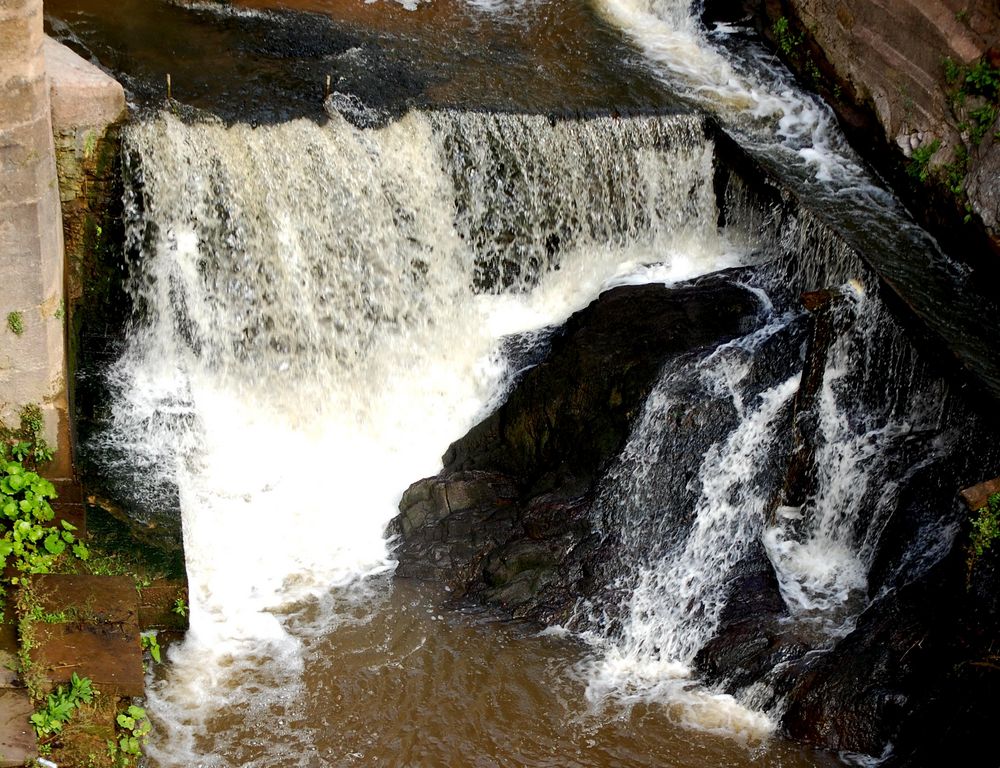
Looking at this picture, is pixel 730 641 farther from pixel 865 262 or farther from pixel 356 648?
pixel 865 262

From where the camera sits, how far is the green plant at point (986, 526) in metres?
5.80

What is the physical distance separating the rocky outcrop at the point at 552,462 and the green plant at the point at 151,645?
5.15 feet

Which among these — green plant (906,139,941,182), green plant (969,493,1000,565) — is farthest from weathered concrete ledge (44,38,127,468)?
green plant (906,139,941,182)

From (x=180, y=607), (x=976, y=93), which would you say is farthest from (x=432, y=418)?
(x=976, y=93)

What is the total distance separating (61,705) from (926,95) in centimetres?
754

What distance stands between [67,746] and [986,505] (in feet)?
15.8

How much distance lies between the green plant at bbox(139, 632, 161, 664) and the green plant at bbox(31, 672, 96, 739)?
0.63 m

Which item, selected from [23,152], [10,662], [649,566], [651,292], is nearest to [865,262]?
[651,292]

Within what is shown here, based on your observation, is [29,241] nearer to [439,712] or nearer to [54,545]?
[54,545]

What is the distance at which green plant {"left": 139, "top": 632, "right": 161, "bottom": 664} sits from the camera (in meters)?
5.87

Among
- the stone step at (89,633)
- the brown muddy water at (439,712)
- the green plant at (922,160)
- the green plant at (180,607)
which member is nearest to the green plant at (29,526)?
the stone step at (89,633)

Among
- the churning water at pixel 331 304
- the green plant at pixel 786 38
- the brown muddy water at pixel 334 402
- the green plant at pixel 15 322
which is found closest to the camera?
the green plant at pixel 15 322

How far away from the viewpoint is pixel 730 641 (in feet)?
20.9

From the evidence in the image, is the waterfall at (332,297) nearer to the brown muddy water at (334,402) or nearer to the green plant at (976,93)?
the brown muddy water at (334,402)
